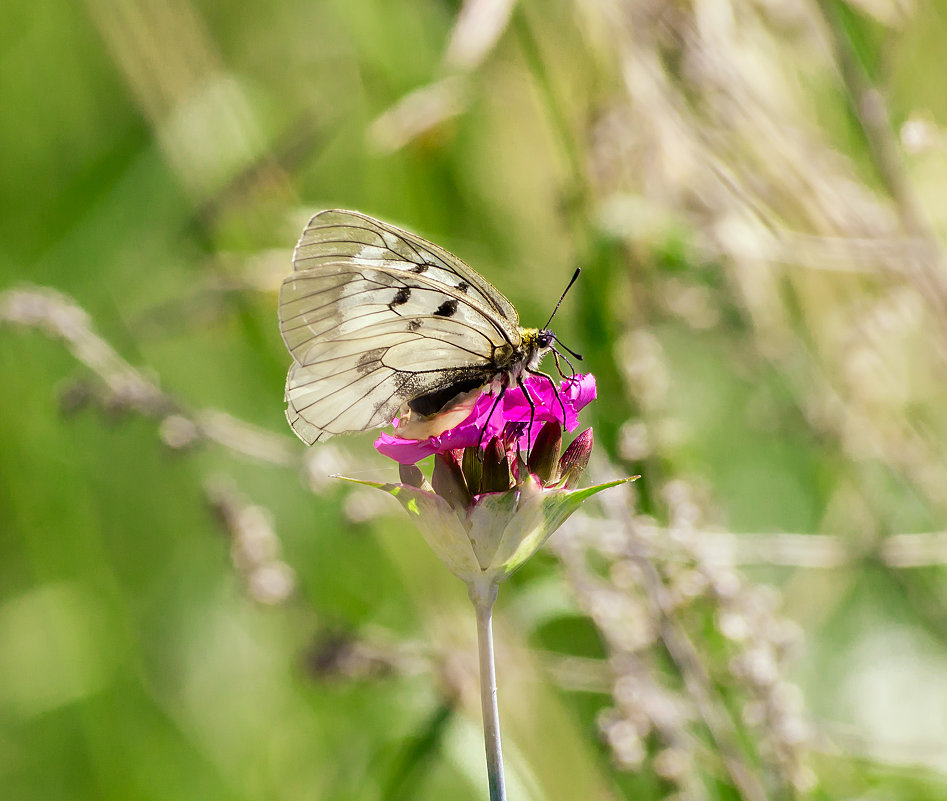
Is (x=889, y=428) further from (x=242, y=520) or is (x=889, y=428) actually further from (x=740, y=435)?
(x=242, y=520)

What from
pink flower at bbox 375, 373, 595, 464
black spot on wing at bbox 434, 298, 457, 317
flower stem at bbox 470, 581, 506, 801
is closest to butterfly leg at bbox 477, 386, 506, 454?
pink flower at bbox 375, 373, 595, 464

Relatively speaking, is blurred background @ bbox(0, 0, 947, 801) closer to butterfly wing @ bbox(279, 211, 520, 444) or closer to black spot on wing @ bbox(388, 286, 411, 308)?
butterfly wing @ bbox(279, 211, 520, 444)

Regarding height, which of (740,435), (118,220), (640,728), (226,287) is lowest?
(640,728)

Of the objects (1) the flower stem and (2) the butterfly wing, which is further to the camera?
(2) the butterfly wing

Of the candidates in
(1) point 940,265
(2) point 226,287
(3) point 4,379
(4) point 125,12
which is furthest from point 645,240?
(3) point 4,379

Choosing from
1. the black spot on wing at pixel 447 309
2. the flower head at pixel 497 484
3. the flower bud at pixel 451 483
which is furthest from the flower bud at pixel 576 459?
the black spot on wing at pixel 447 309

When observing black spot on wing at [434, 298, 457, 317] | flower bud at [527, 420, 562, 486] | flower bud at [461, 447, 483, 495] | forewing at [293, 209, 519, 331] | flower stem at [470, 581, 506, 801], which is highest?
forewing at [293, 209, 519, 331]

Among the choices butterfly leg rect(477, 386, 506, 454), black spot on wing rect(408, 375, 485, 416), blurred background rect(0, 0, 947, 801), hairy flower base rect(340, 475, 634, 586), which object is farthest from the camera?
blurred background rect(0, 0, 947, 801)

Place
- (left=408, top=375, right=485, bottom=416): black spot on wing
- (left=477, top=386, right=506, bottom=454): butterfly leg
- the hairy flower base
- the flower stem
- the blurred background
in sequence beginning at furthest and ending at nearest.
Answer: the blurred background
(left=408, top=375, right=485, bottom=416): black spot on wing
(left=477, top=386, right=506, bottom=454): butterfly leg
the hairy flower base
the flower stem

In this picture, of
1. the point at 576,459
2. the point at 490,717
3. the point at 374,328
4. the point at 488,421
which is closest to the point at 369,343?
the point at 374,328
